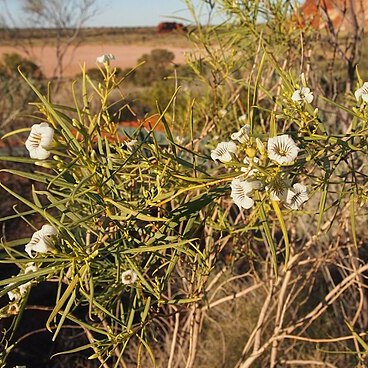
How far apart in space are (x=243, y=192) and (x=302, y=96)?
0.19 m

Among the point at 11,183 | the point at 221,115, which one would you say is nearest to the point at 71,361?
the point at 221,115

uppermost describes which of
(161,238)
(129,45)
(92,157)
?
(92,157)

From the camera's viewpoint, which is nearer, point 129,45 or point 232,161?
point 232,161

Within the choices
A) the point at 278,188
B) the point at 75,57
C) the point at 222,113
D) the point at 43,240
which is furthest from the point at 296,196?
the point at 75,57

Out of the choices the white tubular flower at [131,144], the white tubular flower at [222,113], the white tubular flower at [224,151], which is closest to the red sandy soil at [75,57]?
the white tubular flower at [222,113]

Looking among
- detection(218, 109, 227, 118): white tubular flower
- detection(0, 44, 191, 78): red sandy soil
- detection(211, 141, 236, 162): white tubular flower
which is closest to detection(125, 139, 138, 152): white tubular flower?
detection(211, 141, 236, 162): white tubular flower

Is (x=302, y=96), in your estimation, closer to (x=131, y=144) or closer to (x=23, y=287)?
(x=131, y=144)

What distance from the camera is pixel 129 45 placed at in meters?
30.4

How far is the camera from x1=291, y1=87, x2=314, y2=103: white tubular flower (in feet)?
2.30

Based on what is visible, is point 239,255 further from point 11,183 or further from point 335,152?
point 11,183

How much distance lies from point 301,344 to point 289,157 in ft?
7.01

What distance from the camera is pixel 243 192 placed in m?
0.59

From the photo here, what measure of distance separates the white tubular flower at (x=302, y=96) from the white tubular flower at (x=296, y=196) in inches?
5.6

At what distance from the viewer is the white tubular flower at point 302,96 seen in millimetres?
701
